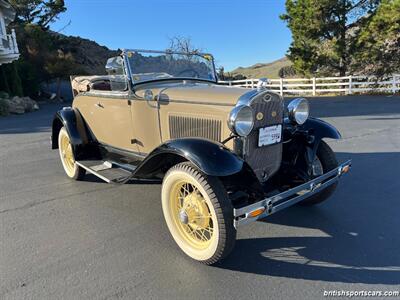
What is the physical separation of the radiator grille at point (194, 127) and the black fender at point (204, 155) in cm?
30

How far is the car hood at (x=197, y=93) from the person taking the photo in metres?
3.07

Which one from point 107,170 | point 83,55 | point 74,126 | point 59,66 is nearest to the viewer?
point 107,170

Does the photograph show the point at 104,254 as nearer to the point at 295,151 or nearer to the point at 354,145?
the point at 295,151

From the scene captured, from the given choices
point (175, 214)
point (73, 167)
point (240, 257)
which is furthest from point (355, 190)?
point (73, 167)

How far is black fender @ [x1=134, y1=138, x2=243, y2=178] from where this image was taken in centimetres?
256

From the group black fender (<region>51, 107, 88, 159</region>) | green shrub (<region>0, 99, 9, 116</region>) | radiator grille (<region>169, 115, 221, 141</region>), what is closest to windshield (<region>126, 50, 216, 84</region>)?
radiator grille (<region>169, 115, 221, 141</region>)

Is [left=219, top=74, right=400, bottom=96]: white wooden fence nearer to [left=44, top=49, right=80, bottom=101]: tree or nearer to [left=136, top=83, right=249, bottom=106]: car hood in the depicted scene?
[left=44, top=49, right=80, bottom=101]: tree

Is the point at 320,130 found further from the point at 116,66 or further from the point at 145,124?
the point at 116,66

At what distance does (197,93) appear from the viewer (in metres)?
3.34

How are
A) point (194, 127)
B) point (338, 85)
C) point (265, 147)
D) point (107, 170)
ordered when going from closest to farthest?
point (265, 147), point (194, 127), point (107, 170), point (338, 85)

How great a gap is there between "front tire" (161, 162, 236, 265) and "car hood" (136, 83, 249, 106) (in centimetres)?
72

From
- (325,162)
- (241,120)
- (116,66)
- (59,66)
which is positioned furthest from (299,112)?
(59,66)

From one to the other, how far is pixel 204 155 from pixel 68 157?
332cm

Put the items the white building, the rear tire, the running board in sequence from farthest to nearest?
the white building → the running board → the rear tire
